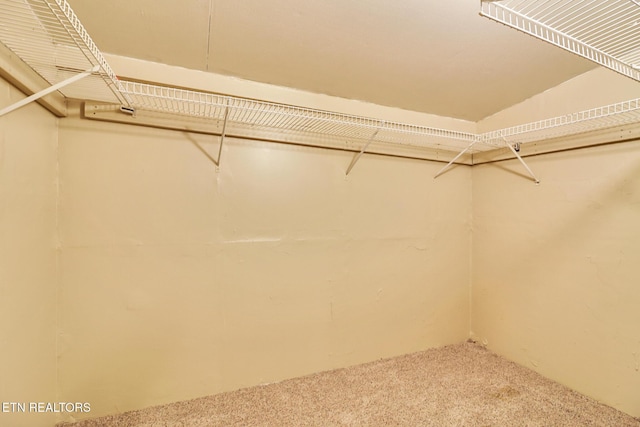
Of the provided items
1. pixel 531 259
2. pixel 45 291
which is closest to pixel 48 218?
pixel 45 291

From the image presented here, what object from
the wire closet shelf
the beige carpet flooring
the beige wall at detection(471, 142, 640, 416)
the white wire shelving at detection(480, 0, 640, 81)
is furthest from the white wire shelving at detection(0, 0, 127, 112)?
the beige wall at detection(471, 142, 640, 416)

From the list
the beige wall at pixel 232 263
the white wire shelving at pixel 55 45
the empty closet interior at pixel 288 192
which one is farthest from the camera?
the beige wall at pixel 232 263

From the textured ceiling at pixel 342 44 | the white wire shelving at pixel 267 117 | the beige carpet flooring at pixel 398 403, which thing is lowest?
the beige carpet flooring at pixel 398 403

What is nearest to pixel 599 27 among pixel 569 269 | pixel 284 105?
pixel 569 269

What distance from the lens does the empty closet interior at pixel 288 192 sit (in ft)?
3.08

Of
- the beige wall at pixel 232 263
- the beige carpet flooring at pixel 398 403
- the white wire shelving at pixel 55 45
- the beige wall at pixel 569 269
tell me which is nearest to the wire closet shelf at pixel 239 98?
the white wire shelving at pixel 55 45

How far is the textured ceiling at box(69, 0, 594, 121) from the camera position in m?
0.95

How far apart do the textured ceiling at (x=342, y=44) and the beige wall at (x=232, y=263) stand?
1.14ft

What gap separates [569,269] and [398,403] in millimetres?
1057

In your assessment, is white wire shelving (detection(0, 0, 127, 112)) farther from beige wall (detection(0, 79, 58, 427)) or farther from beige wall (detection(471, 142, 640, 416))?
beige wall (detection(471, 142, 640, 416))

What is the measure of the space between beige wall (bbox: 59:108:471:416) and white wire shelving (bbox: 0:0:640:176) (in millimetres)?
95

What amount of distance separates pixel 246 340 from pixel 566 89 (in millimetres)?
2003

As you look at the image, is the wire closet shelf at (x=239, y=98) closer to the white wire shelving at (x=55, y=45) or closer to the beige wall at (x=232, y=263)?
the white wire shelving at (x=55, y=45)

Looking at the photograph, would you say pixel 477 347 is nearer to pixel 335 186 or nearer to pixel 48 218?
pixel 335 186
